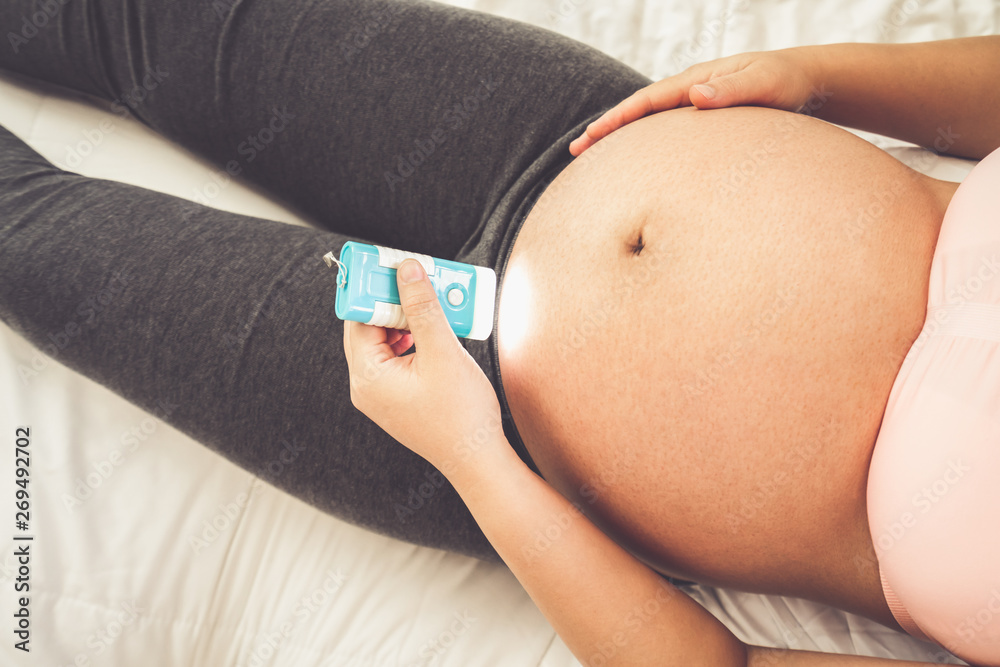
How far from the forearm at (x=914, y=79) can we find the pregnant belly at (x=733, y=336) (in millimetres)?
136

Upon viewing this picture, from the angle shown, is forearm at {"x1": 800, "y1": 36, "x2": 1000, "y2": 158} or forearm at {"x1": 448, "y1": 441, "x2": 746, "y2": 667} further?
forearm at {"x1": 800, "y1": 36, "x2": 1000, "y2": 158}

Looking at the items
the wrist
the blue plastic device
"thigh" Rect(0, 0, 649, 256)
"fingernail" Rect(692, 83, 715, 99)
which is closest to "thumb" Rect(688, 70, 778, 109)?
"fingernail" Rect(692, 83, 715, 99)

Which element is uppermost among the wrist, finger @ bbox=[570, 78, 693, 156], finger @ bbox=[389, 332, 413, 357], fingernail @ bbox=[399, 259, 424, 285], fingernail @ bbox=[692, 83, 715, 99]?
fingernail @ bbox=[692, 83, 715, 99]

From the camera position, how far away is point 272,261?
721 millimetres

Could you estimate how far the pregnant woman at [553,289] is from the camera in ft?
1.82

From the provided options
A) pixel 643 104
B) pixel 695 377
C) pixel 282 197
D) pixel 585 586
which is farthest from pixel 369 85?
pixel 585 586

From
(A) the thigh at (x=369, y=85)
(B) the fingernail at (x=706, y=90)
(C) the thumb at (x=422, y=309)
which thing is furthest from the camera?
(A) the thigh at (x=369, y=85)

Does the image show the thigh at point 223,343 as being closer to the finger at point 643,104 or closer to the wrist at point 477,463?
the wrist at point 477,463

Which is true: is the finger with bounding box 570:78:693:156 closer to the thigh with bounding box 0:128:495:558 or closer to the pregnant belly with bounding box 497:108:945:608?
the pregnant belly with bounding box 497:108:945:608

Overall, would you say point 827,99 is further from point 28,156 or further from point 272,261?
point 28,156

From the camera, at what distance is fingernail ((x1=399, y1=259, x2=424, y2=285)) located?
528 millimetres

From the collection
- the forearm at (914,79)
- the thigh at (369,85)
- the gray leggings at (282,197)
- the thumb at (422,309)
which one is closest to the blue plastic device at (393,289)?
the thumb at (422,309)

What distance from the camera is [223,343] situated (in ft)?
2.26

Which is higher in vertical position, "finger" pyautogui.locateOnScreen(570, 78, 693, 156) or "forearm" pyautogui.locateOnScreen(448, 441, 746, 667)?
"finger" pyautogui.locateOnScreen(570, 78, 693, 156)
